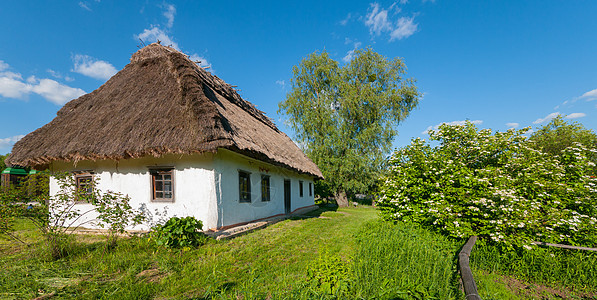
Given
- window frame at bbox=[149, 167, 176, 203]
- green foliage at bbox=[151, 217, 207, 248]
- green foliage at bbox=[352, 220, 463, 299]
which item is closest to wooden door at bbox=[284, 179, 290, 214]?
window frame at bbox=[149, 167, 176, 203]

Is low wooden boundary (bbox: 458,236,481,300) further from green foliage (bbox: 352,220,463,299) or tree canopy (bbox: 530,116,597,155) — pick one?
tree canopy (bbox: 530,116,597,155)

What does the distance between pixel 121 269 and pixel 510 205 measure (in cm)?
726

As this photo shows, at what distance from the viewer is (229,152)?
277 inches

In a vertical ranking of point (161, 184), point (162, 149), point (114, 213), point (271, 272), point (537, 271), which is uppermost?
point (162, 149)

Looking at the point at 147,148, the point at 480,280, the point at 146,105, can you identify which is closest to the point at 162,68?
the point at 146,105

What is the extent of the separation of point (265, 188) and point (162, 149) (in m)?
4.26

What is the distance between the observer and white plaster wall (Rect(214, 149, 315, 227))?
6.60m

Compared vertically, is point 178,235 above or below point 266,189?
below

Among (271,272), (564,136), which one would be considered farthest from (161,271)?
(564,136)

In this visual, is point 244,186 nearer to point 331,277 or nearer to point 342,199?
point 331,277

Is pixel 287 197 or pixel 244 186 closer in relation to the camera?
pixel 244 186

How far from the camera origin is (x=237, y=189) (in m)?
7.34

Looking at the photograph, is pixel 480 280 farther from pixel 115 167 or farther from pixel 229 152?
pixel 115 167

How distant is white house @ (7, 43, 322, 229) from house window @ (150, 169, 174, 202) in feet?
0.08
